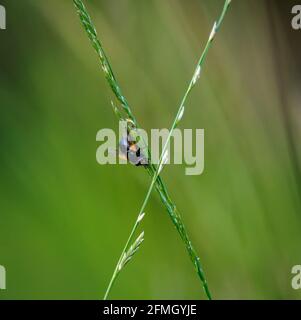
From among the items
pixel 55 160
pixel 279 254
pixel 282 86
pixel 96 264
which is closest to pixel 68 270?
pixel 96 264

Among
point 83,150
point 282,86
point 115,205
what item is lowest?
point 115,205

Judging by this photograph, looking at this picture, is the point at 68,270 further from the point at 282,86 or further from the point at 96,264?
the point at 282,86

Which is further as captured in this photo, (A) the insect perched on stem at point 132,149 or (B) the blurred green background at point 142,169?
(B) the blurred green background at point 142,169

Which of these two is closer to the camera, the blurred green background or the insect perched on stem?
the insect perched on stem

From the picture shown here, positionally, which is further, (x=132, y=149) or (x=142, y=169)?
(x=142, y=169)
